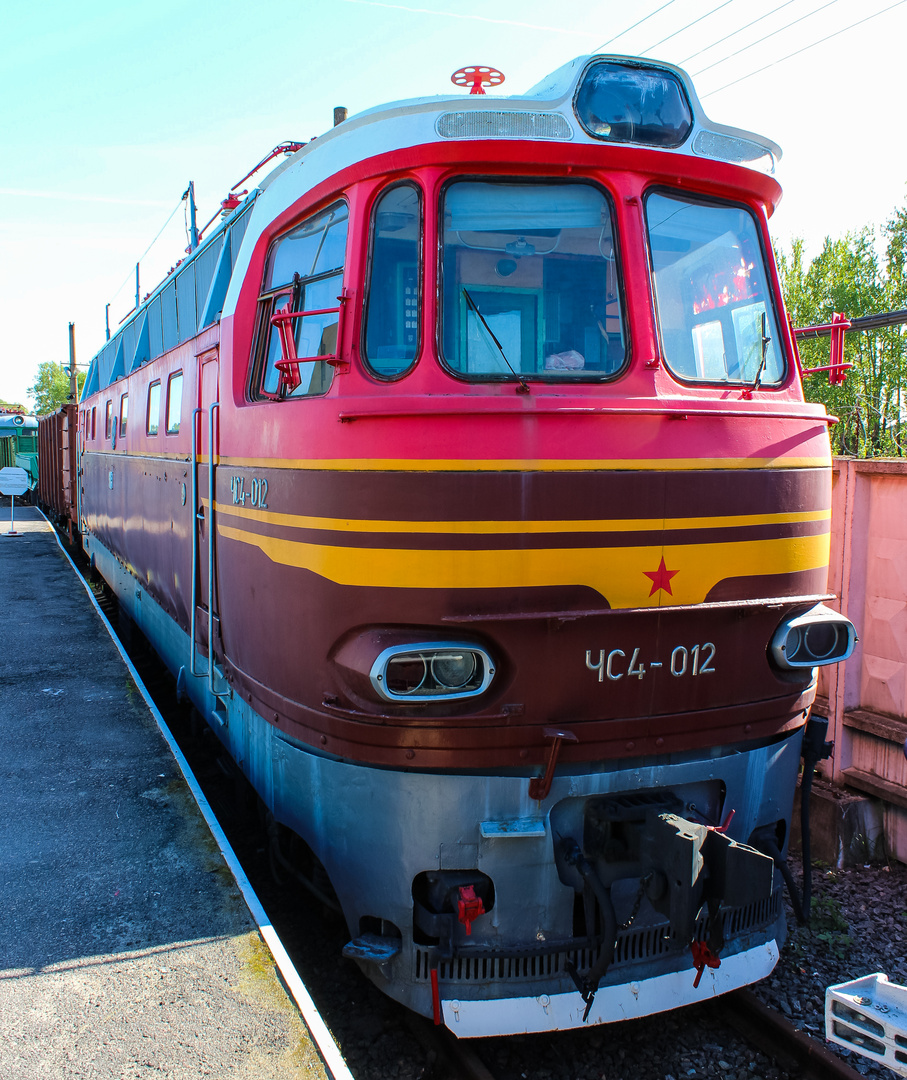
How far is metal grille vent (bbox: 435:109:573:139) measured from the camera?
324cm

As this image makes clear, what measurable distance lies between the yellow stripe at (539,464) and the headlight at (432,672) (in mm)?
627

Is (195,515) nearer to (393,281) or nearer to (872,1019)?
(393,281)

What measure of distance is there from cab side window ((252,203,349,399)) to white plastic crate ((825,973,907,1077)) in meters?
2.79

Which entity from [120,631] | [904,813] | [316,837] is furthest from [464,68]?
[120,631]

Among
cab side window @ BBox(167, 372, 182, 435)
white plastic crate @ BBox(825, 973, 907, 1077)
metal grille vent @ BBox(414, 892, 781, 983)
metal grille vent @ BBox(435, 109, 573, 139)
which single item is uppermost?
metal grille vent @ BBox(435, 109, 573, 139)

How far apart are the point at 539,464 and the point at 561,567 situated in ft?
1.21

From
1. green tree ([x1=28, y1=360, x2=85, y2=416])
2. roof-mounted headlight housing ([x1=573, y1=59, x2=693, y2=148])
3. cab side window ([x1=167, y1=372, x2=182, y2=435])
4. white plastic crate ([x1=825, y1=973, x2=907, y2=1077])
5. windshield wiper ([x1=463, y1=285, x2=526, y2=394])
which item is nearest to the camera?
white plastic crate ([x1=825, y1=973, x2=907, y2=1077])

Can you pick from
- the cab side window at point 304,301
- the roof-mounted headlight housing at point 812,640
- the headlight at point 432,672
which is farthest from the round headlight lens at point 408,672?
the roof-mounted headlight housing at point 812,640

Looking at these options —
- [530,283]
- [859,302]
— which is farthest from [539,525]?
[859,302]

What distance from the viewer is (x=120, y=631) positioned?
1077cm

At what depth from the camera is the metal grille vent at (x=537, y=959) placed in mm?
3256

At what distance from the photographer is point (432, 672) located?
3131mm

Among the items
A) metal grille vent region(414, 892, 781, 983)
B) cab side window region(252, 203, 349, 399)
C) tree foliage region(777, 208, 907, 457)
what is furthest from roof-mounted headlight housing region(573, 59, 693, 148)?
tree foliage region(777, 208, 907, 457)

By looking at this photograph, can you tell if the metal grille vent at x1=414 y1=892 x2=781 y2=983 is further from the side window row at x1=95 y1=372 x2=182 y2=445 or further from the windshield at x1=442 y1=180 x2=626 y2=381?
the side window row at x1=95 y1=372 x2=182 y2=445
